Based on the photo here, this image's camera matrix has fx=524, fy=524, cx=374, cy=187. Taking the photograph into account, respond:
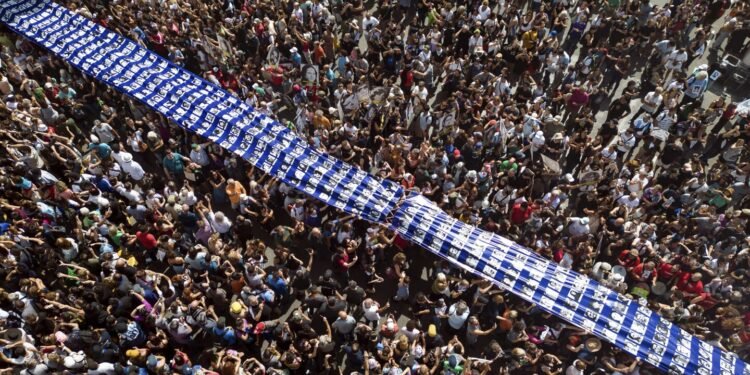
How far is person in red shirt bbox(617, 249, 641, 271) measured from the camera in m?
12.1

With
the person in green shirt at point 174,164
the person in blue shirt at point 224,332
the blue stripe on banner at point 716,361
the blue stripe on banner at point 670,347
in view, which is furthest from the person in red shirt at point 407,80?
the blue stripe on banner at point 716,361

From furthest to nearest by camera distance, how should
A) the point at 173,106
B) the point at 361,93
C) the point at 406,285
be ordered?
the point at 361,93 < the point at 173,106 < the point at 406,285

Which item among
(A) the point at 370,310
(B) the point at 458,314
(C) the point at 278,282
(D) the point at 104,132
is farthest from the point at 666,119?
(D) the point at 104,132

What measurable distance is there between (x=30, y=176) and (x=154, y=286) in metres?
4.88

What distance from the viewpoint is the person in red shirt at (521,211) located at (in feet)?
42.1

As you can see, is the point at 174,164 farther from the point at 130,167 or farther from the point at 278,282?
the point at 278,282

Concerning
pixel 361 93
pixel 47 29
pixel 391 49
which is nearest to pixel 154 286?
pixel 361 93

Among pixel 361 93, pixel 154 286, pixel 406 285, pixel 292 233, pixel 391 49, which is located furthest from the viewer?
pixel 391 49

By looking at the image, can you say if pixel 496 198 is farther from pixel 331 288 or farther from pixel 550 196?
pixel 331 288

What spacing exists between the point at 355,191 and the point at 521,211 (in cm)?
411

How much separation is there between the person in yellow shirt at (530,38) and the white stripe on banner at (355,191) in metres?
8.60

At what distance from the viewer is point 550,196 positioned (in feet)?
43.4

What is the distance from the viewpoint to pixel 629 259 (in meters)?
12.2

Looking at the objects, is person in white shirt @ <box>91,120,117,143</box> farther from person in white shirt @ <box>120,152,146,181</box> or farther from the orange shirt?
the orange shirt
